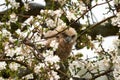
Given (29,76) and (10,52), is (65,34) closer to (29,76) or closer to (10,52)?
(29,76)

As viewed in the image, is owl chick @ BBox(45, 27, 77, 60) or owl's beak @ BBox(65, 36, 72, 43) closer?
owl chick @ BBox(45, 27, 77, 60)

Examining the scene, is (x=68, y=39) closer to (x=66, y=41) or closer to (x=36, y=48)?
(x=66, y=41)

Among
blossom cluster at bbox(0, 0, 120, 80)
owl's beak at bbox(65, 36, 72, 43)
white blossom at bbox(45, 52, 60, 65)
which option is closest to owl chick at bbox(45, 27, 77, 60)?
owl's beak at bbox(65, 36, 72, 43)

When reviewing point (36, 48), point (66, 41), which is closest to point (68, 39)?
point (66, 41)

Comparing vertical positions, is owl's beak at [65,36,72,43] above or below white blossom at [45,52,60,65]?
above

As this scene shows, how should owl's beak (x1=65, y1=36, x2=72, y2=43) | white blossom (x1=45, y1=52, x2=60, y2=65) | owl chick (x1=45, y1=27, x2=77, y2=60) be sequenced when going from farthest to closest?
owl's beak (x1=65, y1=36, x2=72, y2=43) < owl chick (x1=45, y1=27, x2=77, y2=60) < white blossom (x1=45, y1=52, x2=60, y2=65)

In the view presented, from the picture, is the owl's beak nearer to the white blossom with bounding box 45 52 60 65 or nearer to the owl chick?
the owl chick

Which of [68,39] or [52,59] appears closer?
[52,59]

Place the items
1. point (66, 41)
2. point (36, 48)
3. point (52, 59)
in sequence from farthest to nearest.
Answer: point (66, 41)
point (36, 48)
point (52, 59)

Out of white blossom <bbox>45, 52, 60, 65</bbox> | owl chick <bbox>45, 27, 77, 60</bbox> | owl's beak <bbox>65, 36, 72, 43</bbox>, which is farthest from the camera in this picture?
owl's beak <bbox>65, 36, 72, 43</bbox>

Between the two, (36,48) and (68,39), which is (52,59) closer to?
(36,48)

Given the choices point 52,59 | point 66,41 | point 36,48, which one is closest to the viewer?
point 52,59

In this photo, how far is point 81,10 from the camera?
3160mm

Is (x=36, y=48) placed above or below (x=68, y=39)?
below
